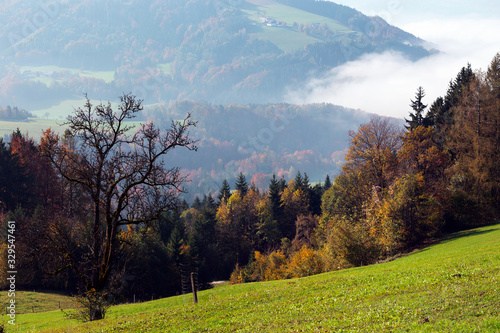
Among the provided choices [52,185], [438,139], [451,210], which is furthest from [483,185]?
[52,185]

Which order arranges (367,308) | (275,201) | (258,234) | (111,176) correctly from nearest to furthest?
(367,308) < (111,176) < (258,234) < (275,201)

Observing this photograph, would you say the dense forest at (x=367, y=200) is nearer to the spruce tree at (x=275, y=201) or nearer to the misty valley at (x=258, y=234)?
the misty valley at (x=258, y=234)

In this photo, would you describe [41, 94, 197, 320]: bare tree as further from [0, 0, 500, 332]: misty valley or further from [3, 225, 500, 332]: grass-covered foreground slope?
[3, 225, 500, 332]: grass-covered foreground slope

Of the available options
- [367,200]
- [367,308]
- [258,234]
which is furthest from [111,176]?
[258,234]

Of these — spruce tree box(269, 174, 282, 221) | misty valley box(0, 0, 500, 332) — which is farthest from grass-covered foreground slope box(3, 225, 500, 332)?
spruce tree box(269, 174, 282, 221)

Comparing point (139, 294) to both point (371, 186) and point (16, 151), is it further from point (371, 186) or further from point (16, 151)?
point (371, 186)

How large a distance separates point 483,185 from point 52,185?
258 feet

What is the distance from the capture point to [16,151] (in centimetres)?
7681

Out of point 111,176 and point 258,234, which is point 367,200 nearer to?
point 258,234

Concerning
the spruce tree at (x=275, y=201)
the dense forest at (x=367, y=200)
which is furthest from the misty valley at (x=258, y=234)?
the spruce tree at (x=275, y=201)

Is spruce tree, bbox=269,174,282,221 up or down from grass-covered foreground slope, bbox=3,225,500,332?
up

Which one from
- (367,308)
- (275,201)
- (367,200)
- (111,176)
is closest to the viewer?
(367,308)

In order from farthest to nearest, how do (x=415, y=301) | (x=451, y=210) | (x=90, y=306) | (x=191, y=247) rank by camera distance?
(x=191, y=247), (x=451, y=210), (x=90, y=306), (x=415, y=301)

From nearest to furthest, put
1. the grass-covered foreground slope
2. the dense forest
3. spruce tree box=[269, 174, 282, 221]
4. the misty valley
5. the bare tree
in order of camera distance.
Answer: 1. the grass-covered foreground slope
2. the misty valley
3. the bare tree
4. the dense forest
5. spruce tree box=[269, 174, 282, 221]
